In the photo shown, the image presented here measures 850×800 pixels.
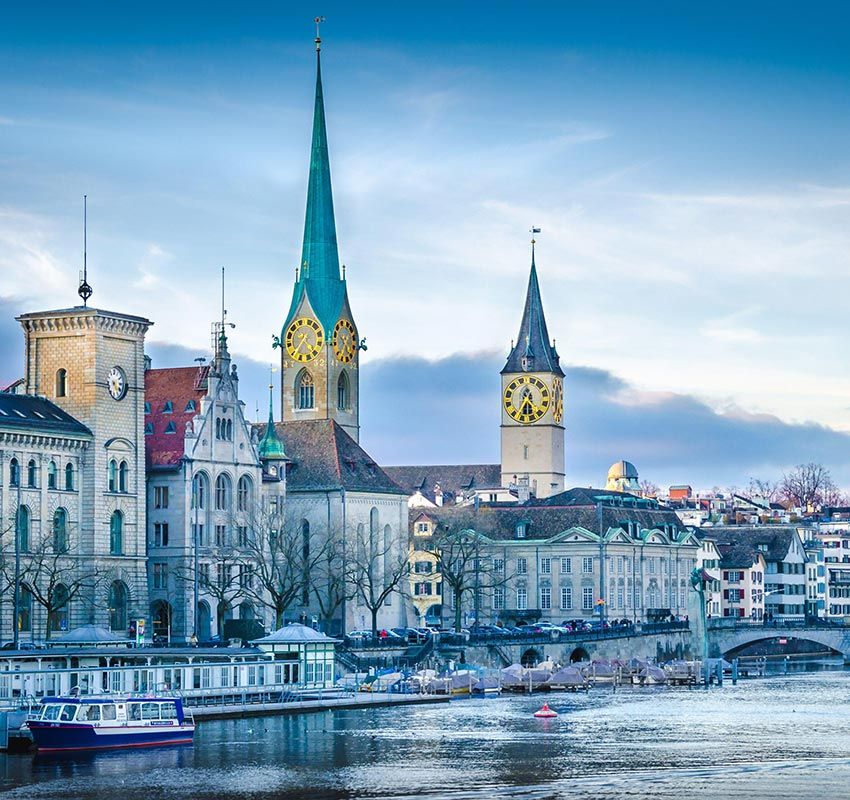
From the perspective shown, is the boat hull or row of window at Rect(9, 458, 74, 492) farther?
row of window at Rect(9, 458, 74, 492)

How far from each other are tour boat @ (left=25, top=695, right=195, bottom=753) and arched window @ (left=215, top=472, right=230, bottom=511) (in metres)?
50.9

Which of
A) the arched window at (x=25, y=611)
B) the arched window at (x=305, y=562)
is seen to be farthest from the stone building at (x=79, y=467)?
the arched window at (x=305, y=562)

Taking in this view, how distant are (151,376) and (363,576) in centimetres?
2120

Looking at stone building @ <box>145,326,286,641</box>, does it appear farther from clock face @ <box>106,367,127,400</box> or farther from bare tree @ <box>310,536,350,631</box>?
clock face @ <box>106,367,127,400</box>

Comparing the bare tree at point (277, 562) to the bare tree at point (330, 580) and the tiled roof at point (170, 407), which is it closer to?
the bare tree at point (330, 580)

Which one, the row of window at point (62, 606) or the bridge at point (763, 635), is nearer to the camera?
the row of window at point (62, 606)

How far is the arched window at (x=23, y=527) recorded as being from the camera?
141475mm

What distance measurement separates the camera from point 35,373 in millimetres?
149875

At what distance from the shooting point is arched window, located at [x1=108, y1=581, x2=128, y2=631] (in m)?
147

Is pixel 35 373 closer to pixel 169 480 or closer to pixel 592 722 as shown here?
pixel 169 480

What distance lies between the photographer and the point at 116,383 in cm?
14925

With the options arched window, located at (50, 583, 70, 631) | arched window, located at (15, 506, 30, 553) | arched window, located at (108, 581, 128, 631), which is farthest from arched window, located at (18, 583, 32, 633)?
arched window, located at (108, 581, 128, 631)

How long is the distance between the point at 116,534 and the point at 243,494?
1334cm

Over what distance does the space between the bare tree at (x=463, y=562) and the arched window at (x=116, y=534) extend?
3157 centimetres
